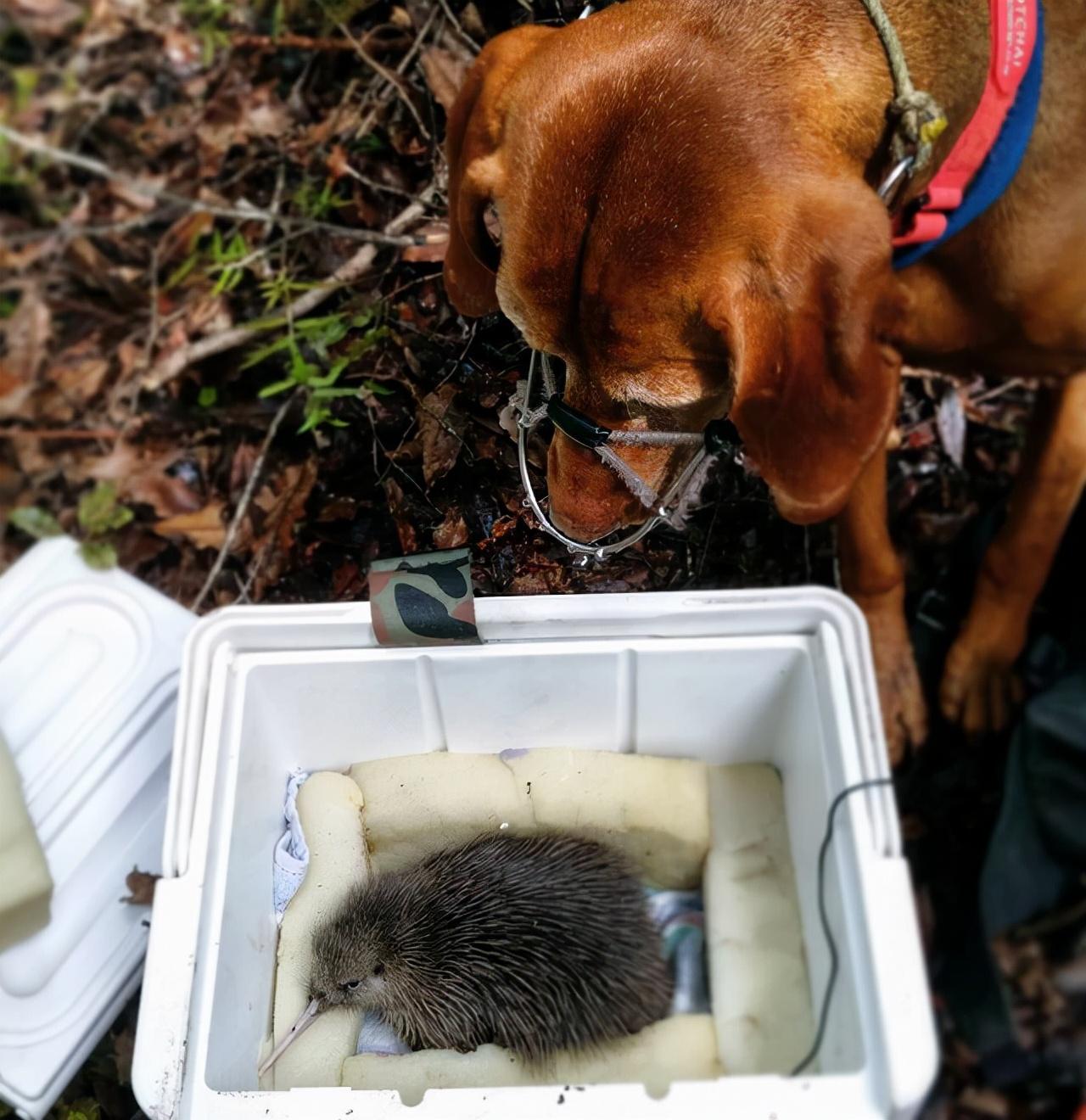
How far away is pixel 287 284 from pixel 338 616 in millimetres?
795

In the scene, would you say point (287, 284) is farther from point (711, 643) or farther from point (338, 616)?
point (711, 643)

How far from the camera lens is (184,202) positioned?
2574mm

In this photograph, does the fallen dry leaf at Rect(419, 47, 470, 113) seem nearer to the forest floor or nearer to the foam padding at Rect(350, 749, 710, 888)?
the forest floor

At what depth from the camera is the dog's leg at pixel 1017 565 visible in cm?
175

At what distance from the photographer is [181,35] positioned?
2824 millimetres

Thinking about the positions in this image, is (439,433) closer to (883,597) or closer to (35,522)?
(883,597)

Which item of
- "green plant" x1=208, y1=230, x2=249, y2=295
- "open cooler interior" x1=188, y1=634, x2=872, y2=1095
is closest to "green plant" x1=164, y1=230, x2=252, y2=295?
"green plant" x1=208, y1=230, x2=249, y2=295

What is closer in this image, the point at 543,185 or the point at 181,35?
the point at 543,185

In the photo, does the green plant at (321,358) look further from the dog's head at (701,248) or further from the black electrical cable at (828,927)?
the black electrical cable at (828,927)

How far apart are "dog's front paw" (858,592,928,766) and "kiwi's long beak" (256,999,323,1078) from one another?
1119mm

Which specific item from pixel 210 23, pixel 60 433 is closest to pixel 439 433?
pixel 60 433

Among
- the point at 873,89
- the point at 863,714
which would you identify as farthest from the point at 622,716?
the point at 873,89

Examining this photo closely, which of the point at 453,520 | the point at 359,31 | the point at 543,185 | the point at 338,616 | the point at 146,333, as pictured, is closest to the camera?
the point at 543,185

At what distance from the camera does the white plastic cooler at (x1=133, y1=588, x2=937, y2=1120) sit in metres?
1.29
